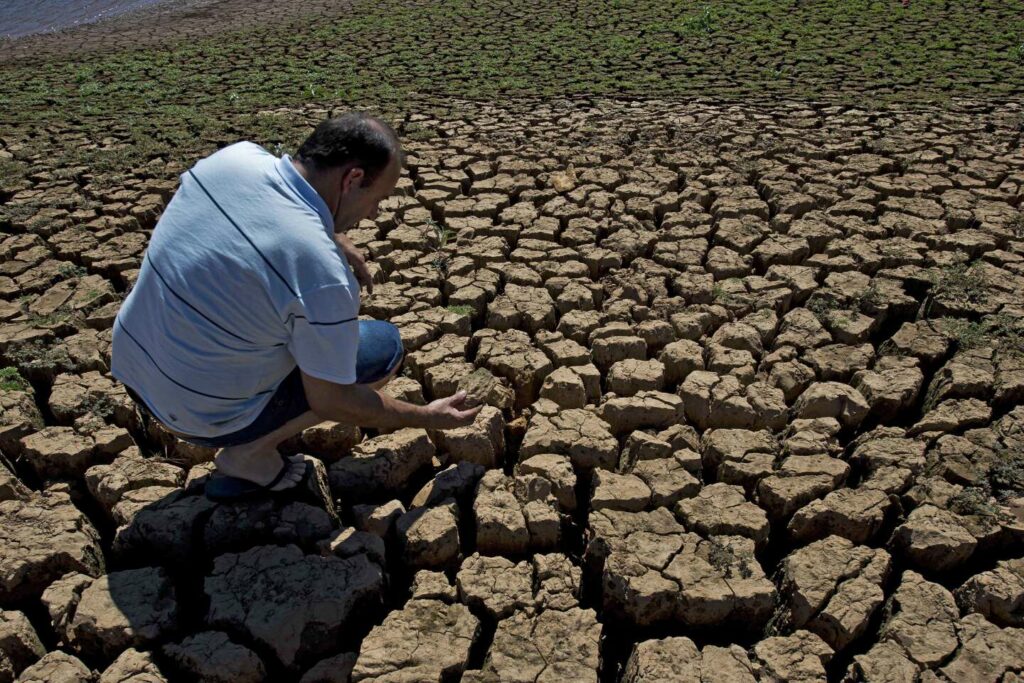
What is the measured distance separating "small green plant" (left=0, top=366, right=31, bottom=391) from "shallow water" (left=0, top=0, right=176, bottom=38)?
35.2ft

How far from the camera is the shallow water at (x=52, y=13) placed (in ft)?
38.2

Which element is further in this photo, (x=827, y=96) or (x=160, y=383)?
(x=827, y=96)

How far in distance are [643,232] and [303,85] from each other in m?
4.29

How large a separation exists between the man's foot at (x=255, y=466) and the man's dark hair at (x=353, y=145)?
2.93 ft

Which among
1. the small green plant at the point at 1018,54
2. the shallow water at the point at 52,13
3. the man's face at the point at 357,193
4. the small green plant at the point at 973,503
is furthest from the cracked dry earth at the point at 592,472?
the shallow water at the point at 52,13

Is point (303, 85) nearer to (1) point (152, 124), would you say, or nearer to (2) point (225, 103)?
(2) point (225, 103)

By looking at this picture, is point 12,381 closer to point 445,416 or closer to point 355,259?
point 355,259

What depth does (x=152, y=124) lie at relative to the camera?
5750mm

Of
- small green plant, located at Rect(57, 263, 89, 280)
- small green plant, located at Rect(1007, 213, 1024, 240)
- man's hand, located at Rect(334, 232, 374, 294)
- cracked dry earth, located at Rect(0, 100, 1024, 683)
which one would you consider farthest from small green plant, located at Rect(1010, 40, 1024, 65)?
small green plant, located at Rect(57, 263, 89, 280)

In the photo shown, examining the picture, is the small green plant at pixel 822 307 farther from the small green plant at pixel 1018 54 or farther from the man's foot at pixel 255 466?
the small green plant at pixel 1018 54

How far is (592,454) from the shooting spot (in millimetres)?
2498

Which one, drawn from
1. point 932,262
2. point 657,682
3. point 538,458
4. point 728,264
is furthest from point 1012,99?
point 657,682

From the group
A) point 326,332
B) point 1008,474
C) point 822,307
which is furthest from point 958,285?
point 326,332

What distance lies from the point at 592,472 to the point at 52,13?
562 inches
